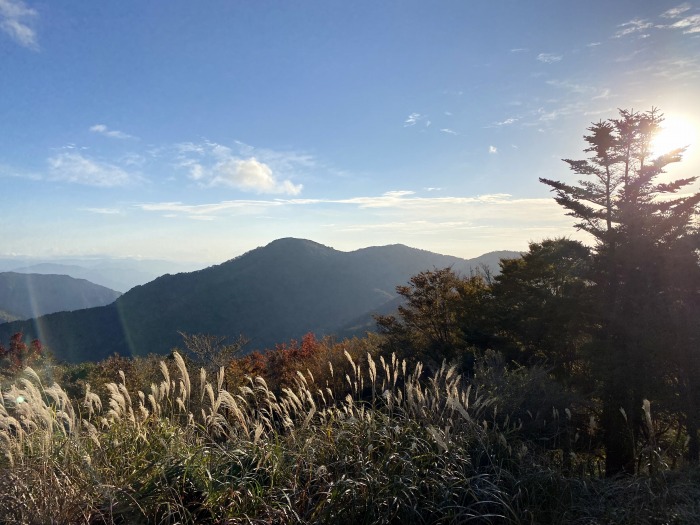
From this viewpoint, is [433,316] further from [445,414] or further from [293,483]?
[293,483]

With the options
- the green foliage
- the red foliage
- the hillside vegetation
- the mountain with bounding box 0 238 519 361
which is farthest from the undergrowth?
the mountain with bounding box 0 238 519 361

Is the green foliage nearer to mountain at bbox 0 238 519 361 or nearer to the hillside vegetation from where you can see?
the hillside vegetation

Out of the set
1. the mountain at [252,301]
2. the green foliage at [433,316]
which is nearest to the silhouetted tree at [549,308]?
the green foliage at [433,316]

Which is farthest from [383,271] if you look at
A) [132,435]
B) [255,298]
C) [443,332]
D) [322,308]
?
[132,435]

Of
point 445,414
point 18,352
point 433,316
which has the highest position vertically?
point 445,414

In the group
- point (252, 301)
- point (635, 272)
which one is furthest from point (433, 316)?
point (252, 301)

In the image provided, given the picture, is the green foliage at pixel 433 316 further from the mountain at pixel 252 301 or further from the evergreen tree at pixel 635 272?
A: the mountain at pixel 252 301

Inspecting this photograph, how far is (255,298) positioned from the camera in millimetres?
126875

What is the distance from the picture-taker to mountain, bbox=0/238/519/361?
9838 centimetres

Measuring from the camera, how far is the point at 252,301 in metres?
125

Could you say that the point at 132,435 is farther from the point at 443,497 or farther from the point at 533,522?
the point at 533,522

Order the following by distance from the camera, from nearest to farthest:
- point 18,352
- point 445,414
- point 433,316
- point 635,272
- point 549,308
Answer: point 445,414 → point 635,272 → point 549,308 → point 18,352 → point 433,316

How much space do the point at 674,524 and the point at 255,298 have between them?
417ft

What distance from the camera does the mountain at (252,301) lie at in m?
98.4
